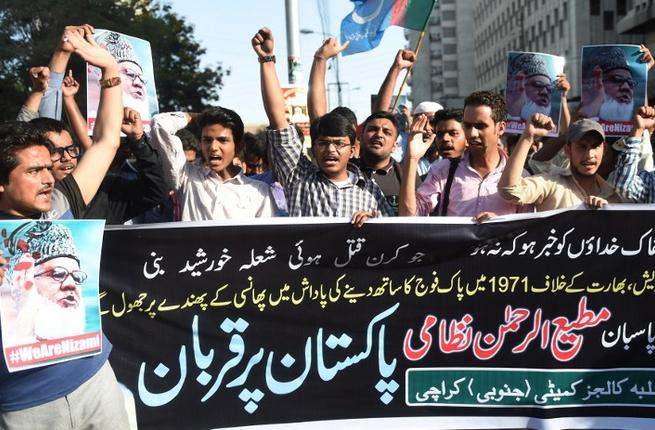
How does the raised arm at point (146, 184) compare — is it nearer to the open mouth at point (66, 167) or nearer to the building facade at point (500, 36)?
the open mouth at point (66, 167)

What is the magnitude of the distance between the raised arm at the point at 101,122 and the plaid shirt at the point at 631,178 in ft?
8.13

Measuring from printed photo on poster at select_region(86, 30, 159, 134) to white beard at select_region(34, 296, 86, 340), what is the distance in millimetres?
2153

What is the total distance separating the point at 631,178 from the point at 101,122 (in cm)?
261

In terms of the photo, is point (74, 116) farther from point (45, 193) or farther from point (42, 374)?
point (42, 374)

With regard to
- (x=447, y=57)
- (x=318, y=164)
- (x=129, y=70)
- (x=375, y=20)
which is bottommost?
(x=318, y=164)

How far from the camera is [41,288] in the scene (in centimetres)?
297

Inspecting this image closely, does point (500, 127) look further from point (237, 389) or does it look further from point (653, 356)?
point (237, 389)

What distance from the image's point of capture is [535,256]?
419cm

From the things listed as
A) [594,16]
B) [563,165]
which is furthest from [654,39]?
[563,165]

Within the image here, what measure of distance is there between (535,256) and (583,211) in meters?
0.33

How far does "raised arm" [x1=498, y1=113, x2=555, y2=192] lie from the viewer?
4078mm

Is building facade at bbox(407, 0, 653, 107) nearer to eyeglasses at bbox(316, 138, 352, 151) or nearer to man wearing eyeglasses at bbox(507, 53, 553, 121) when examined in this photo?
man wearing eyeglasses at bbox(507, 53, 553, 121)

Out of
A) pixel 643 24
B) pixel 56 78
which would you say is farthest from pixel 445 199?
pixel 643 24

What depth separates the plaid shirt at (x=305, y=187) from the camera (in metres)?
4.29
